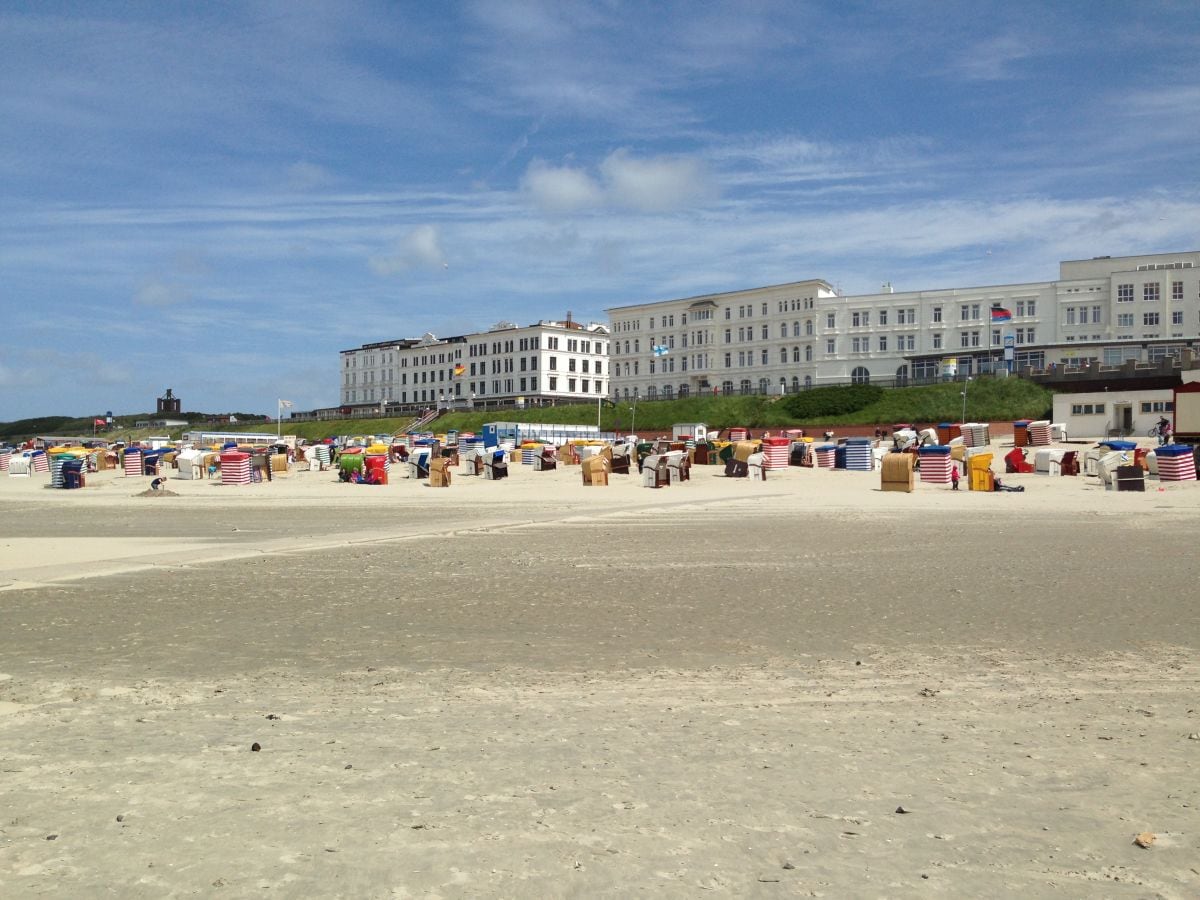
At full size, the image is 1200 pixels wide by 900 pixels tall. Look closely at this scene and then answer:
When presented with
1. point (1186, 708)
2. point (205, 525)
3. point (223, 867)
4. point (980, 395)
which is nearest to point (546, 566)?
point (1186, 708)

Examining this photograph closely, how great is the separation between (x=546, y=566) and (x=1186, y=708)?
8699mm

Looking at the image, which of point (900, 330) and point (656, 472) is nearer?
point (656, 472)

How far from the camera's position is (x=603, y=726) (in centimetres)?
586

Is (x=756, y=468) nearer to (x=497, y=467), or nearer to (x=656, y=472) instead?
(x=656, y=472)

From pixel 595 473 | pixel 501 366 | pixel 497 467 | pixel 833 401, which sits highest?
pixel 501 366

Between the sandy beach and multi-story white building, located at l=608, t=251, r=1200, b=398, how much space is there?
2741 inches

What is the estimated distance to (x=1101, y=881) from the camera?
376 centimetres

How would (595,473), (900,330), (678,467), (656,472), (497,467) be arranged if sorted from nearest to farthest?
(656,472) < (595,473) < (678,467) < (497,467) < (900,330)

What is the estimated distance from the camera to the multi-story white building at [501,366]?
12488cm

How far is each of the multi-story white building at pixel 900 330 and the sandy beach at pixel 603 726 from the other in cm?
6961

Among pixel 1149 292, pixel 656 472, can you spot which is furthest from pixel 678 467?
pixel 1149 292

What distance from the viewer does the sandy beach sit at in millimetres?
3912

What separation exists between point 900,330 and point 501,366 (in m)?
58.3

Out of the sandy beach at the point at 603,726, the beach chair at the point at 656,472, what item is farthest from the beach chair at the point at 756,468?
the sandy beach at the point at 603,726
